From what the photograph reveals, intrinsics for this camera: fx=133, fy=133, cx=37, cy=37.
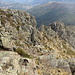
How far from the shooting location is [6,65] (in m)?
19.2

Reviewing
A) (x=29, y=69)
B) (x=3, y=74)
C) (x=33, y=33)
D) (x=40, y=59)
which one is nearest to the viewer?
(x=3, y=74)

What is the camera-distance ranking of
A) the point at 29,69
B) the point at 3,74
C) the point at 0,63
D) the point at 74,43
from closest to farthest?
the point at 3,74 < the point at 0,63 < the point at 29,69 < the point at 74,43

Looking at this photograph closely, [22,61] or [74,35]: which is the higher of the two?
[22,61]

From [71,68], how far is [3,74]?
1610 centimetres

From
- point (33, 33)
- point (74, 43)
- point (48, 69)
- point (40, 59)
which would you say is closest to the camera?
point (48, 69)

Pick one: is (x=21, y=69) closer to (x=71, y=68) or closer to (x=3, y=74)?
(x=3, y=74)

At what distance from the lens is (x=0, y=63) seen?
19156mm

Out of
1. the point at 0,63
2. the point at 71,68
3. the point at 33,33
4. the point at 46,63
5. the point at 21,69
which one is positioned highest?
the point at 0,63

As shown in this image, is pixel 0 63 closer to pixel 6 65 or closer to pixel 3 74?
pixel 6 65

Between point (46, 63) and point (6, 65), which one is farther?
point (46, 63)

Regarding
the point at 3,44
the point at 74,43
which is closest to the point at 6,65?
the point at 3,44

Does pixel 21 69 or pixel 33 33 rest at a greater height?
pixel 21 69

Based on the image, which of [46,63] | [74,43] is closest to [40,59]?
[46,63]

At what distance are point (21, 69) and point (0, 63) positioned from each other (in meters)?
3.29
